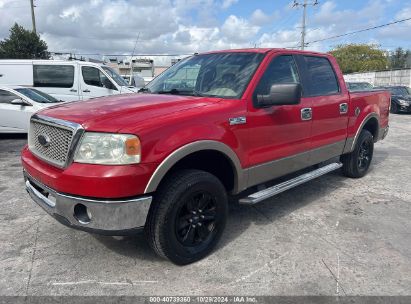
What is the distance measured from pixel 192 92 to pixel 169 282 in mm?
1875

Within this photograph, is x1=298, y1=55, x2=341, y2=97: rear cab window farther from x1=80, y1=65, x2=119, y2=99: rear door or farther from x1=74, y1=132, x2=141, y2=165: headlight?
x1=80, y1=65, x2=119, y2=99: rear door

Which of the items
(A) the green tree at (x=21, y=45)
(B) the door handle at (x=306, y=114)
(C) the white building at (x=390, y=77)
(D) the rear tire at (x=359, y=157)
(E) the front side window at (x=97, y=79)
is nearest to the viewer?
(B) the door handle at (x=306, y=114)

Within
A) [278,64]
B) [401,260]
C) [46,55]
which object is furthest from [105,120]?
[46,55]

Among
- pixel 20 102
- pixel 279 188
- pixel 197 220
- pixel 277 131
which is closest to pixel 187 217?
pixel 197 220

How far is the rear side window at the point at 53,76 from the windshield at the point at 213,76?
26.9 feet

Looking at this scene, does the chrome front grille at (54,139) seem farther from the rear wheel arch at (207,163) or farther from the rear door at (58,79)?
the rear door at (58,79)

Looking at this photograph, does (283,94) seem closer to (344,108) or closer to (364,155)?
(344,108)

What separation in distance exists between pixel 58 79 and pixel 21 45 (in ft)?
63.9

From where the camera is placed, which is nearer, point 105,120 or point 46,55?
point 105,120

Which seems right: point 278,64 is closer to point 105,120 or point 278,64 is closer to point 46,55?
point 105,120

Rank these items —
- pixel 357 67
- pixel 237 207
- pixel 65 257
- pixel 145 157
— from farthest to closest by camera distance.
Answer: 1. pixel 357 67
2. pixel 237 207
3. pixel 65 257
4. pixel 145 157

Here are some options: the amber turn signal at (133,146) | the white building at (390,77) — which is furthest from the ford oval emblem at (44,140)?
the white building at (390,77)

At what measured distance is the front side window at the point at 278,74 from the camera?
378cm

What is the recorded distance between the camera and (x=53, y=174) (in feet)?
9.58
